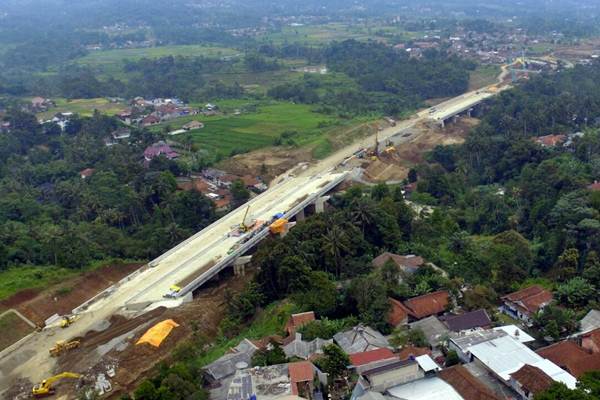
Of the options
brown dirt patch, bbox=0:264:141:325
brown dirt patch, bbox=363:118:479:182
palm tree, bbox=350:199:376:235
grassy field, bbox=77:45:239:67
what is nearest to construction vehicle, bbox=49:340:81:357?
brown dirt patch, bbox=0:264:141:325

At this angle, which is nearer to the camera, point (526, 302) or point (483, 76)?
point (526, 302)

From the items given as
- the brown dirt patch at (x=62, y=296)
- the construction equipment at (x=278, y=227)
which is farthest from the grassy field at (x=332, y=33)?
the brown dirt patch at (x=62, y=296)

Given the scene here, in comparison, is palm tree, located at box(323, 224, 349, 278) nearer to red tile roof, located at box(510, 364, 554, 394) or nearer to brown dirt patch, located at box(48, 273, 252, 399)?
brown dirt patch, located at box(48, 273, 252, 399)

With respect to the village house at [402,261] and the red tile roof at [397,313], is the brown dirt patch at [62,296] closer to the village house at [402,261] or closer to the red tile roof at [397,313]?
the village house at [402,261]

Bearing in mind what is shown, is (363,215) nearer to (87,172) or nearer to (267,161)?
(267,161)

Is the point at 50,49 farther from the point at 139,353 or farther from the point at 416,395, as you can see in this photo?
the point at 416,395

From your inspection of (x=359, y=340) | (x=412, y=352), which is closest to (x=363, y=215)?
(x=359, y=340)
